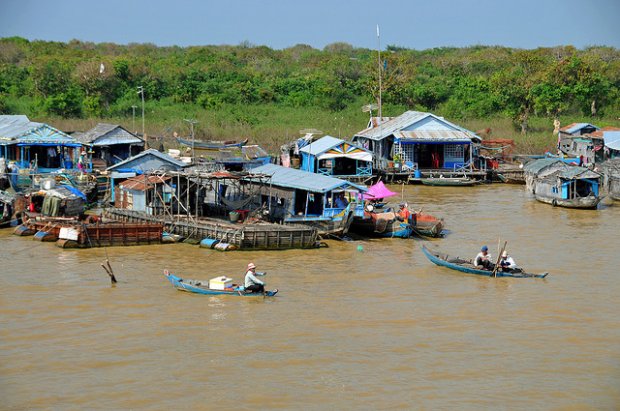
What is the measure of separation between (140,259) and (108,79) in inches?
1278

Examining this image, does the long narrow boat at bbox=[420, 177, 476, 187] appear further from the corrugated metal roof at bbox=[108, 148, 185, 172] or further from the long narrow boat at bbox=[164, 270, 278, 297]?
the long narrow boat at bbox=[164, 270, 278, 297]

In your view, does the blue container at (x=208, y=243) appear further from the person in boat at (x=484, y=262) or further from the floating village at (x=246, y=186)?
the person in boat at (x=484, y=262)

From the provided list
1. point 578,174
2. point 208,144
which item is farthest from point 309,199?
point 208,144

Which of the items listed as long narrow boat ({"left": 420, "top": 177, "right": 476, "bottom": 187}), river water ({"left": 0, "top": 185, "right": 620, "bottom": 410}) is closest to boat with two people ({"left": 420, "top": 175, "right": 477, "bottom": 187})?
long narrow boat ({"left": 420, "top": 177, "right": 476, "bottom": 187})

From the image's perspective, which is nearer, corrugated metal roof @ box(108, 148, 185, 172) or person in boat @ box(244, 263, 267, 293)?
person in boat @ box(244, 263, 267, 293)

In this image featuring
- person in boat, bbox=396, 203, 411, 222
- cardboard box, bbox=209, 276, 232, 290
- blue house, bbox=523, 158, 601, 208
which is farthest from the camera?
blue house, bbox=523, 158, 601, 208

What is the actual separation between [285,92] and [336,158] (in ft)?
65.9

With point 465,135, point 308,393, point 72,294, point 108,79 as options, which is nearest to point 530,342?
point 308,393

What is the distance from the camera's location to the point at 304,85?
185ft

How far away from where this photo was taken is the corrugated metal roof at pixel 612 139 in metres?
38.8

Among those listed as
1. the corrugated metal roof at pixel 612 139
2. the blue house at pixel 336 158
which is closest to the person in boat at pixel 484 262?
the blue house at pixel 336 158

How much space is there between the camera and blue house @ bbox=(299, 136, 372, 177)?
3616 centimetres

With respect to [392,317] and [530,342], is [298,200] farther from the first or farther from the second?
[530,342]

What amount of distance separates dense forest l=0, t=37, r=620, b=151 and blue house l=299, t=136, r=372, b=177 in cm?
937
